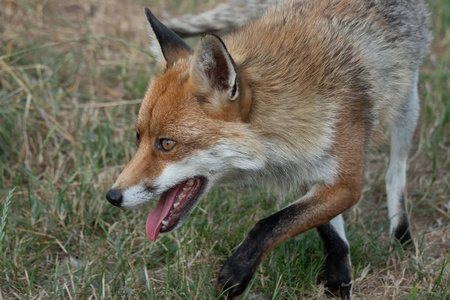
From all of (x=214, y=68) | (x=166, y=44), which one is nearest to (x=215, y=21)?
(x=166, y=44)

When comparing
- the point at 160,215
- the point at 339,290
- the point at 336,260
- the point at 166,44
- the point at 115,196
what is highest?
the point at 166,44

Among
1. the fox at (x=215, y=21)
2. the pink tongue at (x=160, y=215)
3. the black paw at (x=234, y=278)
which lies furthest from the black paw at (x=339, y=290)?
the fox at (x=215, y=21)

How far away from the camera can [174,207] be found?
367 cm

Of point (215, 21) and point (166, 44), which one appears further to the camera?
point (215, 21)

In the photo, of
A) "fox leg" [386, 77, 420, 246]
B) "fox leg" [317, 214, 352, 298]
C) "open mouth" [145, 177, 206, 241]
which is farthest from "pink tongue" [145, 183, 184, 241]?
"fox leg" [386, 77, 420, 246]

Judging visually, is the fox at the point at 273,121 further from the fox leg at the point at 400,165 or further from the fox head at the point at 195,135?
the fox leg at the point at 400,165

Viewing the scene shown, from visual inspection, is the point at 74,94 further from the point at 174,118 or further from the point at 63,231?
the point at 174,118

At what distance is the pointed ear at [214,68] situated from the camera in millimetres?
3281

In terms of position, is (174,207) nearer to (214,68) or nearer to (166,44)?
(214,68)

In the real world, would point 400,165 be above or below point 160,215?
below

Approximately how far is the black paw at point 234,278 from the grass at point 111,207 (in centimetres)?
17

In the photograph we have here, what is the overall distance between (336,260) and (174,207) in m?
1.36

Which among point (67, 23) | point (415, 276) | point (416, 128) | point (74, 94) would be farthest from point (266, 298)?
point (67, 23)

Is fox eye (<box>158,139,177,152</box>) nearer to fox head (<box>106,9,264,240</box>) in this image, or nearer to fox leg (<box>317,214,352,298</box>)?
fox head (<box>106,9,264,240</box>)
